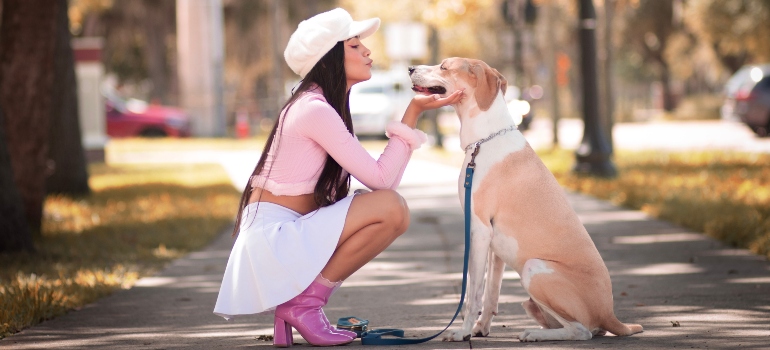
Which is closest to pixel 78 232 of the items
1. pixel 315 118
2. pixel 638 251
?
pixel 638 251

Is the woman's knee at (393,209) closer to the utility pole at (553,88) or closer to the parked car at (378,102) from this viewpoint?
the utility pole at (553,88)

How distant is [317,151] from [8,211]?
435cm

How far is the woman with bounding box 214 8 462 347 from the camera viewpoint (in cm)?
530

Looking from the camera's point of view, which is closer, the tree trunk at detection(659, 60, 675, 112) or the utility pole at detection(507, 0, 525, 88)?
the utility pole at detection(507, 0, 525, 88)

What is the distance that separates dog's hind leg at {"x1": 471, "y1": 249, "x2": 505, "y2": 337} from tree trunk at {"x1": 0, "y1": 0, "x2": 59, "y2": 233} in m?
6.43

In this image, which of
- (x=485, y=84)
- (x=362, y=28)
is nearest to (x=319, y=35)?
(x=362, y=28)

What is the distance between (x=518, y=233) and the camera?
536 centimetres

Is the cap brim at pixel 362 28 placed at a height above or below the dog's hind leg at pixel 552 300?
above

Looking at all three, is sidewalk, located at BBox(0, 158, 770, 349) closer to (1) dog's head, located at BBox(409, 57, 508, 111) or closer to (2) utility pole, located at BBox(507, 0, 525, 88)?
(1) dog's head, located at BBox(409, 57, 508, 111)

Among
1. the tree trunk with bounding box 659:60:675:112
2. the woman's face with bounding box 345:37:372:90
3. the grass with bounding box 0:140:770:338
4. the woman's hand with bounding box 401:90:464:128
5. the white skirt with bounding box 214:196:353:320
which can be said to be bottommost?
the tree trunk with bounding box 659:60:675:112

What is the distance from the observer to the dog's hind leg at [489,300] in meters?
5.57

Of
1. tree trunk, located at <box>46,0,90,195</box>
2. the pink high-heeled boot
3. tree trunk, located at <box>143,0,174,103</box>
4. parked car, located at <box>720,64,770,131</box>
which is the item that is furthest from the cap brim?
tree trunk, located at <box>143,0,174,103</box>

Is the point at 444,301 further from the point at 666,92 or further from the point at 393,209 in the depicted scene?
the point at 666,92

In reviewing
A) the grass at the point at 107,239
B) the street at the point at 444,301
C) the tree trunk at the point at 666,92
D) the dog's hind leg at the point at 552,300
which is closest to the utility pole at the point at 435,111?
the grass at the point at 107,239
